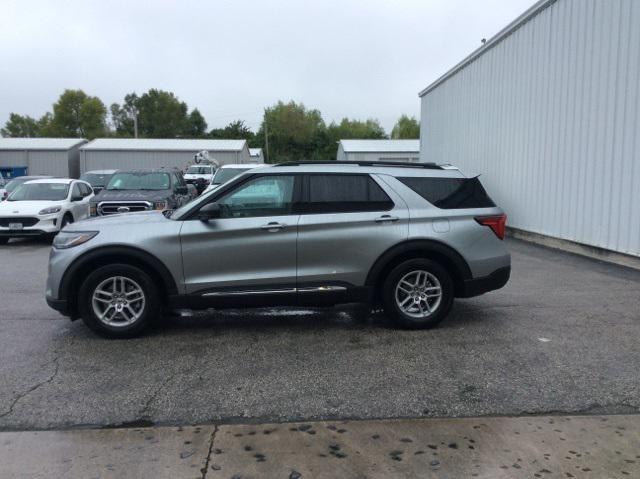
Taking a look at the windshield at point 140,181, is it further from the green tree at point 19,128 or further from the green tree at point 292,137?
the green tree at point 19,128

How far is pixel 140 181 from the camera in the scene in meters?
15.3

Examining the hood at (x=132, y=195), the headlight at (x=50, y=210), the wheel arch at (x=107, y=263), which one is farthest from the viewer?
the headlight at (x=50, y=210)

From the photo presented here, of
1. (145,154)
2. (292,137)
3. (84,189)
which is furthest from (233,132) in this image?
(84,189)

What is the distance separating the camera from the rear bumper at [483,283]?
6.26m

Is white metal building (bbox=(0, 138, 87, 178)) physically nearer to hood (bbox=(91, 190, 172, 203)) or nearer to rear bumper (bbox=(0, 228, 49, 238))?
rear bumper (bbox=(0, 228, 49, 238))

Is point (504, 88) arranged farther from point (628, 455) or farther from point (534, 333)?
point (628, 455)

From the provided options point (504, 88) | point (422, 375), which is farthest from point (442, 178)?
point (504, 88)

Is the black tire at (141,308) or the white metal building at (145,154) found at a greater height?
the white metal building at (145,154)

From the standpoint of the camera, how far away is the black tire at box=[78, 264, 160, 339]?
5.87 m

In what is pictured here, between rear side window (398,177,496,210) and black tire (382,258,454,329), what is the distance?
2.25ft

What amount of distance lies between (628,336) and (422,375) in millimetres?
2571

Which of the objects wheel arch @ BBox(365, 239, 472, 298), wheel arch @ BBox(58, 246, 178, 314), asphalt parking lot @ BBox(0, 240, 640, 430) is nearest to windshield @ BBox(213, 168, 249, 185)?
asphalt parking lot @ BBox(0, 240, 640, 430)

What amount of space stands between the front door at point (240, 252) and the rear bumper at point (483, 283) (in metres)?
1.86

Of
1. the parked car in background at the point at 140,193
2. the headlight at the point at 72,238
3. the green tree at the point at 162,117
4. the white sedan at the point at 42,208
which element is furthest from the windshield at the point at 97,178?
the green tree at the point at 162,117
